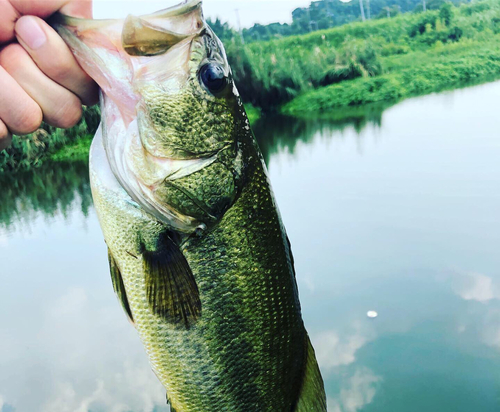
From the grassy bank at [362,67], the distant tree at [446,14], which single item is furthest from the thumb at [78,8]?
the distant tree at [446,14]

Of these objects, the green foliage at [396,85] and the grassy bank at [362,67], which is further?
the green foliage at [396,85]

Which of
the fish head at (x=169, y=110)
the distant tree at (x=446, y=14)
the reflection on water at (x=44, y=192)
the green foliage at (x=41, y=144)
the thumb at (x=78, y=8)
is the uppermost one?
the thumb at (x=78, y=8)

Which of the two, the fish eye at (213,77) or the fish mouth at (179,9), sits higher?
the fish mouth at (179,9)

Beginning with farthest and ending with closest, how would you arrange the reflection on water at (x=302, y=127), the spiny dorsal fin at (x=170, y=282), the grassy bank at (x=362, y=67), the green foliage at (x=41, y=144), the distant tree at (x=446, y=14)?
the distant tree at (x=446, y=14) → the grassy bank at (x=362, y=67) → the reflection on water at (x=302, y=127) → the green foliage at (x=41, y=144) → the spiny dorsal fin at (x=170, y=282)

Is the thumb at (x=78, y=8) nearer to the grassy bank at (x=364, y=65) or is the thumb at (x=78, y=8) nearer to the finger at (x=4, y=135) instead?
the finger at (x=4, y=135)

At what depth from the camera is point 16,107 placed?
46.1 inches

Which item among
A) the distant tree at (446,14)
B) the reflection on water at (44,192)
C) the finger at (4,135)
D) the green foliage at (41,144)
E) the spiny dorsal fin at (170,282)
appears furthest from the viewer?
the distant tree at (446,14)

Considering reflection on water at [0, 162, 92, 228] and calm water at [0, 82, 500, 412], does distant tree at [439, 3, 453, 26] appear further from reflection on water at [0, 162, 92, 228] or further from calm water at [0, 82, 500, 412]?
reflection on water at [0, 162, 92, 228]

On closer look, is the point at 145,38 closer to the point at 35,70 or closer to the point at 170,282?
the point at 35,70

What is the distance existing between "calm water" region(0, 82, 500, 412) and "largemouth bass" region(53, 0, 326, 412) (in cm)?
425

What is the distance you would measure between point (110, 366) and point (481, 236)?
18.4ft

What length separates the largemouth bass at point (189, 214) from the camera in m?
1.21

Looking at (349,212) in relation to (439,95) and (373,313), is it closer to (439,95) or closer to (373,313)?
(373,313)

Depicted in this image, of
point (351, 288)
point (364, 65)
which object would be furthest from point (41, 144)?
point (364, 65)
